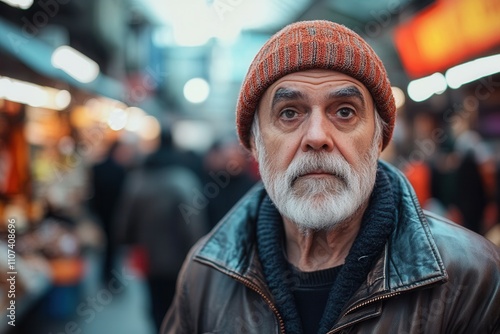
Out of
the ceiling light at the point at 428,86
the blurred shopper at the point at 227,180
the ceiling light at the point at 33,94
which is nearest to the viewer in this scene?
the ceiling light at the point at 33,94

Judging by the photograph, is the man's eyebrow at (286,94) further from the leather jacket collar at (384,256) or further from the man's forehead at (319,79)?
the leather jacket collar at (384,256)

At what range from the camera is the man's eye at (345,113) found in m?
1.91

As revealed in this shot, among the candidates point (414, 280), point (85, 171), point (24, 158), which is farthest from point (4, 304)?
point (85, 171)

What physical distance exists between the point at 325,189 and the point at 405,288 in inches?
17.1

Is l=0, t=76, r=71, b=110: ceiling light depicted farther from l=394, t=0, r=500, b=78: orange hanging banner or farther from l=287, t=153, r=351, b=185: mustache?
l=394, t=0, r=500, b=78: orange hanging banner

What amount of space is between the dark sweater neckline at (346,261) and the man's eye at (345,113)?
0.31 meters

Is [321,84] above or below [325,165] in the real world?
above

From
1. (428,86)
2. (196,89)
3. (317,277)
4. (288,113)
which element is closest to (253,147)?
(288,113)

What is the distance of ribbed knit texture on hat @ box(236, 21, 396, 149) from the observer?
1.89 meters

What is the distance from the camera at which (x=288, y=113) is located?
77.9 inches

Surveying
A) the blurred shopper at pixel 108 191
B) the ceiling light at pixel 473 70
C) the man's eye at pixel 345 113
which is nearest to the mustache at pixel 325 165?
the man's eye at pixel 345 113

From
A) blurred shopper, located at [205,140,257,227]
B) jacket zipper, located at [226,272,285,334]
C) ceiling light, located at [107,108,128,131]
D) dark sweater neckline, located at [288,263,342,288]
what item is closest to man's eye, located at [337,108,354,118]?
dark sweater neckline, located at [288,263,342,288]

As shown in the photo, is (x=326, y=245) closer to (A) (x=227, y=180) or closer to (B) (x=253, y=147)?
(B) (x=253, y=147)

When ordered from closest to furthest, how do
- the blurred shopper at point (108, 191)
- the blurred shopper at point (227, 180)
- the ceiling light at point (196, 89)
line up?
the blurred shopper at point (227, 180) → the blurred shopper at point (108, 191) → the ceiling light at point (196, 89)
